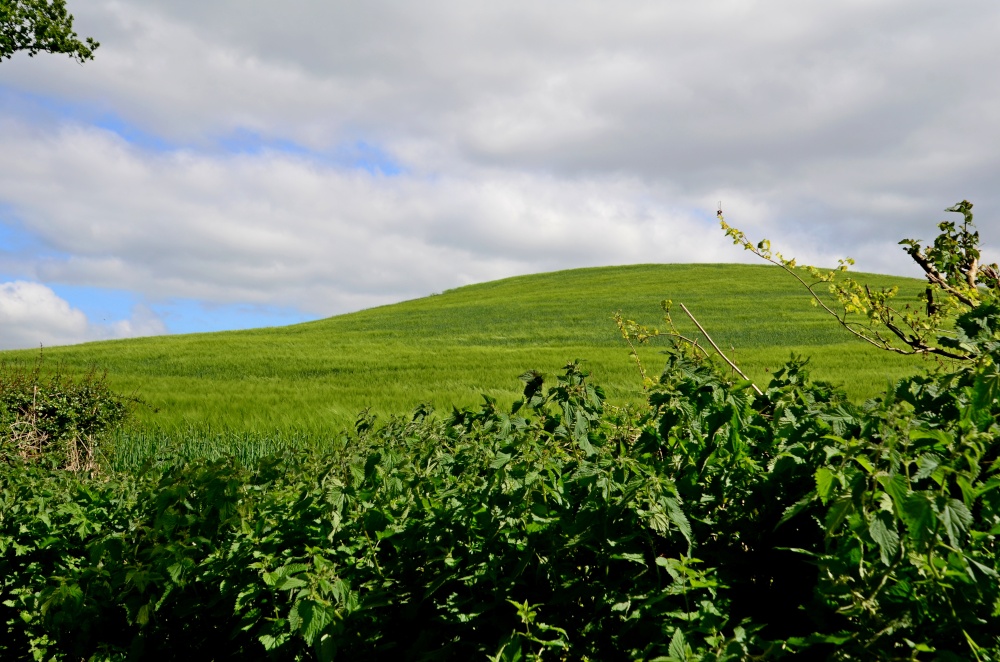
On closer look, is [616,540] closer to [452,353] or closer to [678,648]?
[678,648]

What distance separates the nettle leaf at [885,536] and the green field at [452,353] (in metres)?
1.89

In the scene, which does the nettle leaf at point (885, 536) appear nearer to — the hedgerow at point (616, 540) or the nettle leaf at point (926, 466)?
the hedgerow at point (616, 540)

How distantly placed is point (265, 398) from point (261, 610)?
10.9m

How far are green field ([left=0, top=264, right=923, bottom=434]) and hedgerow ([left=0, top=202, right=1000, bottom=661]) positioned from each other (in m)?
1.21

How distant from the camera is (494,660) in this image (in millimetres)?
2408

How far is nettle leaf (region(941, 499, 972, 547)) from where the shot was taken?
185cm

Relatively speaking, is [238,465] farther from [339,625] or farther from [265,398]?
[265,398]

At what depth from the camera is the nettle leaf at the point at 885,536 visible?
6.07 ft

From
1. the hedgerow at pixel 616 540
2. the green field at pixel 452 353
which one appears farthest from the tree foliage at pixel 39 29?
the hedgerow at pixel 616 540

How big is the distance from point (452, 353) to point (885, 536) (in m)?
23.1

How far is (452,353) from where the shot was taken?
2483 centimetres

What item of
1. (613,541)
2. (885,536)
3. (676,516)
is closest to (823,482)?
(885,536)

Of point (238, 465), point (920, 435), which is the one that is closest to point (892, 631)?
point (920, 435)

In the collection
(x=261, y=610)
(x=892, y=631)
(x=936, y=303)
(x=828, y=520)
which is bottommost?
(x=261, y=610)
